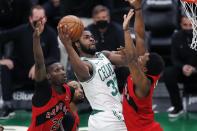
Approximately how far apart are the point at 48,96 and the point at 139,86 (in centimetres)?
112

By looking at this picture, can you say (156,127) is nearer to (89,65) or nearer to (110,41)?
(89,65)

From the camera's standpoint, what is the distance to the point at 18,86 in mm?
11844

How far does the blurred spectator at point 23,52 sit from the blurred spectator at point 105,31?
2.44 ft

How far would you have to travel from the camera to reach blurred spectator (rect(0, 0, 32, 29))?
1221 centimetres


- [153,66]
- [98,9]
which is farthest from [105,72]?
[98,9]

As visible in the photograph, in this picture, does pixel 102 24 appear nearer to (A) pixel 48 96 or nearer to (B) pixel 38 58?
(A) pixel 48 96

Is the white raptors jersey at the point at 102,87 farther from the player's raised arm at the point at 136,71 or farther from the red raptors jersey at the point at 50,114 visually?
the player's raised arm at the point at 136,71

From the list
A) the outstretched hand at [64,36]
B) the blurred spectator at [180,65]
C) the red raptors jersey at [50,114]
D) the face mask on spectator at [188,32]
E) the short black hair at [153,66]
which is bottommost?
the blurred spectator at [180,65]

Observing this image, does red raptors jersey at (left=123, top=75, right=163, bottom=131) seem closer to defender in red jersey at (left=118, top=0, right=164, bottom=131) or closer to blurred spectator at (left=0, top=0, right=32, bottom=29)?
defender in red jersey at (left=118, top=0, right=164, bottom=131)

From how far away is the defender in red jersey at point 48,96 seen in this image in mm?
7281

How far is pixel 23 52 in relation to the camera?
11727mm

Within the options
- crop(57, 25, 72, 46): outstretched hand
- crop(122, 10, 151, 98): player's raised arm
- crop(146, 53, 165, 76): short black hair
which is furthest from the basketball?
crop(146, 53, 165, 76): short black hair

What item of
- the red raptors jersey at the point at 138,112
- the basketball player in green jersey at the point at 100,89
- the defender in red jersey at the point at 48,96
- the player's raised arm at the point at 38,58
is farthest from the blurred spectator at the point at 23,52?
the red raptors jersey at the point at 138,112

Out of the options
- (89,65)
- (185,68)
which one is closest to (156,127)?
(89,65)
